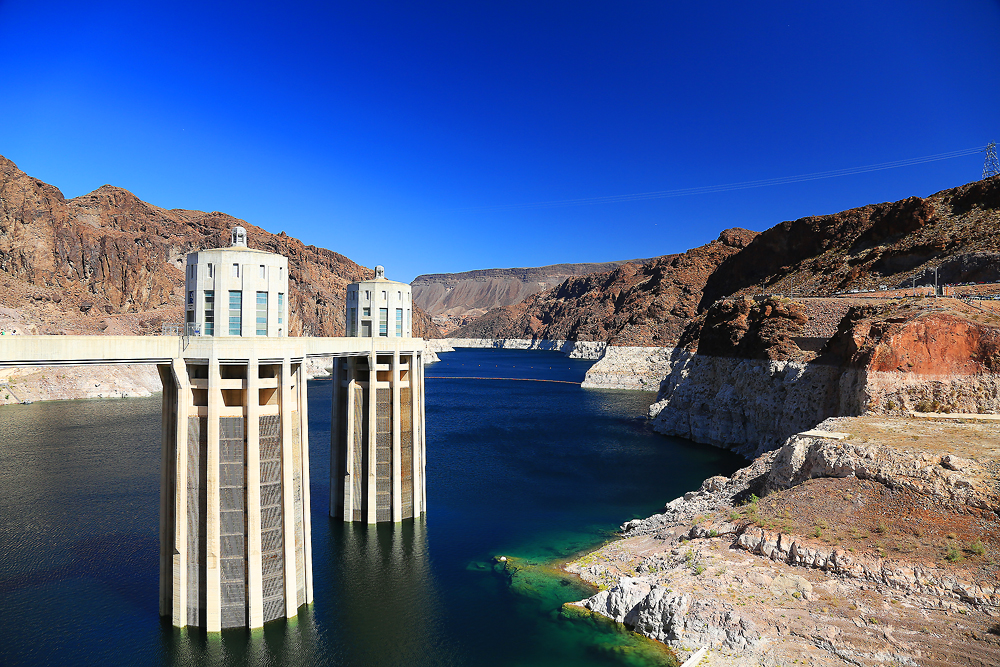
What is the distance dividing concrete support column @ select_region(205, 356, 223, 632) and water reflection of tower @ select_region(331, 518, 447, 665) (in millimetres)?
4757

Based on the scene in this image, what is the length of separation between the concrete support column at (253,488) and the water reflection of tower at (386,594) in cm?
380

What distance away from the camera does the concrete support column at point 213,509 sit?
20359 mm

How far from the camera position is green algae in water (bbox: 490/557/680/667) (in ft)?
64.2

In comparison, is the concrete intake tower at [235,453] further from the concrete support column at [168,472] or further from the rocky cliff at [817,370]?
the rocky cliff at [817,370]

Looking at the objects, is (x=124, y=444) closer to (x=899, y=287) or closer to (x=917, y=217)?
(x=899, y=287)

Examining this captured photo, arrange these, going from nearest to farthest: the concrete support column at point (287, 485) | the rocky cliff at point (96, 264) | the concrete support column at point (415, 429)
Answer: the concrete support column at point (287, 485)
the concrete support column at point (415, 429)
the rocky cliff at point (96, 264)

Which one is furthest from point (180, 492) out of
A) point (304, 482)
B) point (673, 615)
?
point (673, 615)

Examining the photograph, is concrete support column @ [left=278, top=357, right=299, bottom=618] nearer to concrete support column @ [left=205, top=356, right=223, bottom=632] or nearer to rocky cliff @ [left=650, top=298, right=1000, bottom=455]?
concrete support column @ [left=205, top=356, right=223, bottom=632]

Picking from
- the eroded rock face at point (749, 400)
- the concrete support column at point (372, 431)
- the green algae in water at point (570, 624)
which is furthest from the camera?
the eroded rock face at point (749, 400)

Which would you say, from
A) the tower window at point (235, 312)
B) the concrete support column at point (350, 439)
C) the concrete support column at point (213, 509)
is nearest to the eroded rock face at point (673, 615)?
the concrete support column at point (213, 509)

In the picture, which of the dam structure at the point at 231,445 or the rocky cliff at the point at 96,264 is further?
the rocky cliff at the point at 96,264

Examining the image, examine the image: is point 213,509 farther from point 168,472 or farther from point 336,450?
point 336,450

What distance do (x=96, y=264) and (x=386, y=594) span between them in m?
157

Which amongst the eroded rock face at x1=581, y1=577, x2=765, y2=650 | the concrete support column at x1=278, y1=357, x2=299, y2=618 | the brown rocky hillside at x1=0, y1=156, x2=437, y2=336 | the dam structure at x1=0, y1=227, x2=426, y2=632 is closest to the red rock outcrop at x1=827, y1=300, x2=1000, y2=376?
the eroded rock face at x1=581, y1=577, x2=765, y2=650
